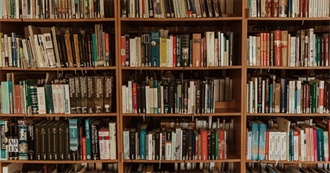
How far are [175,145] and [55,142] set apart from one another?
91cm

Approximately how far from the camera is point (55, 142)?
227 centimetres

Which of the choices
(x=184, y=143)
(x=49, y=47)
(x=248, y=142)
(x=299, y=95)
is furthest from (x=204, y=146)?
(x=49, y=47)

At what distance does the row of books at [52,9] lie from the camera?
2.21 metres

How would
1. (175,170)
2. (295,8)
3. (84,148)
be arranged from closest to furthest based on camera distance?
(295,8)
(84,148)
(175,170)

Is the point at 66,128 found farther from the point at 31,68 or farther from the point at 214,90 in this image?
the point at 214,90

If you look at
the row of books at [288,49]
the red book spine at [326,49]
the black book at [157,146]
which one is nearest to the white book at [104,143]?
the black book at [157,146]

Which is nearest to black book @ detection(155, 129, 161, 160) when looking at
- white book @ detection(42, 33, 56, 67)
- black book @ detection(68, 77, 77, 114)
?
black book @ detection(68, 77, 77, 114)

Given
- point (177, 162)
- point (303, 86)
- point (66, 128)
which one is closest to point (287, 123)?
point (303, 86)

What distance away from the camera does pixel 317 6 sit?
2180mm

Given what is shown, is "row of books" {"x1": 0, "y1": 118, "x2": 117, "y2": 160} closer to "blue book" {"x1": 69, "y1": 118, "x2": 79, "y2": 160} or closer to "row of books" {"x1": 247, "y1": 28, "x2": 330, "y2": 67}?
"blue book" {"x1": 69, "y1": 118, "x2": 79, "y2": 160}

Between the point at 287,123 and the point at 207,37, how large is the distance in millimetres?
873

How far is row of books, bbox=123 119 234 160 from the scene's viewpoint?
2.26 m

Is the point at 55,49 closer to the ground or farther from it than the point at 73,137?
farther from it

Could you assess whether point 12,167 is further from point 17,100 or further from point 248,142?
point 248,142
